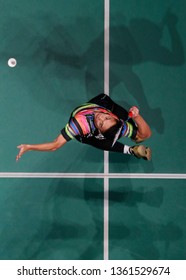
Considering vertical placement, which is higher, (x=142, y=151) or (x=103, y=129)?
(x=103, y=129)

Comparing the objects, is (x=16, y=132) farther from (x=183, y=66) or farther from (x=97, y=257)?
(x=183, y=66)

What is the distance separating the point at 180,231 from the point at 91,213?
1.02 meters

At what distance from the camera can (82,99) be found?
4.41 meters

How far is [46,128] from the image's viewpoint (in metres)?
4.41

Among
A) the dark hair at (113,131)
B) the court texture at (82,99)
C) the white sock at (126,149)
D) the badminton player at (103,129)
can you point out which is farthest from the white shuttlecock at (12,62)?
the white sock at (126,149)

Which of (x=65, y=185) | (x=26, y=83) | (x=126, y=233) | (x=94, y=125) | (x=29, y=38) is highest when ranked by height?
(x=29, y=38)

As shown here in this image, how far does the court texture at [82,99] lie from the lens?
4422 mm

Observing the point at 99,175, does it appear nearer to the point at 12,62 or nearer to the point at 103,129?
the point at 103,129

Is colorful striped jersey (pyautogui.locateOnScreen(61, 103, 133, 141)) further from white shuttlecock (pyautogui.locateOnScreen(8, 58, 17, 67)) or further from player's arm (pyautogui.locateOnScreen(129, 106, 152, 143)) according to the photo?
white shuttlecock (pyautogui.locateOnScreen(8, 58, 17, 67))

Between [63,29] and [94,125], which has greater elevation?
[63,29]

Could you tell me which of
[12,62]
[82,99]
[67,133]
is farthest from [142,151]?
[12,62]

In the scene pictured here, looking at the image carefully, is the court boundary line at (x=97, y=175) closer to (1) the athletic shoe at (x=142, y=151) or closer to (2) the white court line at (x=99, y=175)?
(2) the white court line at (x=99, y=175)

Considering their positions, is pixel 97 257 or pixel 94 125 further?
pixel 97 257
